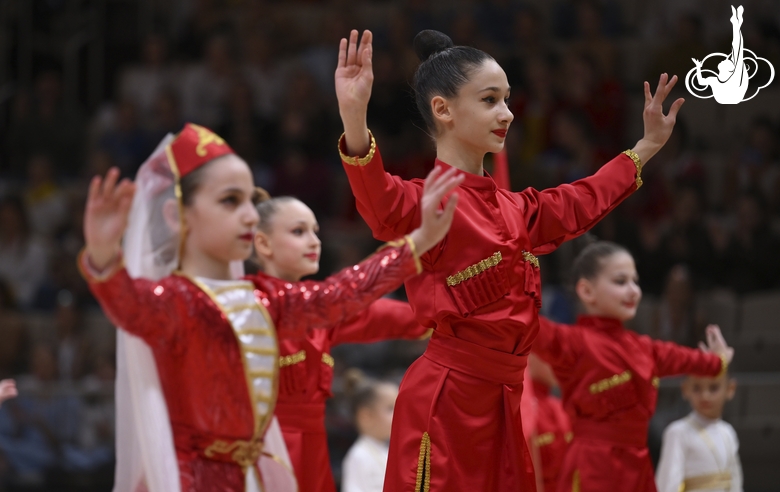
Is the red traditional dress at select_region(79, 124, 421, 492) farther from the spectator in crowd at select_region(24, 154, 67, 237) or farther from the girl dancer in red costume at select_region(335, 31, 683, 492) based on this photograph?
the spectator in crowd at select_region(24, 154, 67, 237)

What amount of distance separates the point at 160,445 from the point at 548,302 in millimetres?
4435

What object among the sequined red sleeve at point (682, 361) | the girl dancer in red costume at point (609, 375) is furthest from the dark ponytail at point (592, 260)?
the sequined red sleeve at point (682, 361)

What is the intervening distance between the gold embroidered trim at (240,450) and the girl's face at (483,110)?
3.31 feet

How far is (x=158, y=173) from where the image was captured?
103 inches

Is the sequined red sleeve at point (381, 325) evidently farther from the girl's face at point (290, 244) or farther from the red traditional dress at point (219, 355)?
the red traditional dress at point (219, 355)

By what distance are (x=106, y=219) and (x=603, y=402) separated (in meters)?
2.20

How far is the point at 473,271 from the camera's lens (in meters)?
2.84

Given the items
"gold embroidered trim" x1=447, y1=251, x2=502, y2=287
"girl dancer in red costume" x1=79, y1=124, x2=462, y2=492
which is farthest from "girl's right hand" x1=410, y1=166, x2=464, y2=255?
"gold embroidered trim" x1=447, y1=251, x2=502, y2=287

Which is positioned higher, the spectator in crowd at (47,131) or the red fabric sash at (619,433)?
the spectator in crowd at (47,131)

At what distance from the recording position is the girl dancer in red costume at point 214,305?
8.13ft

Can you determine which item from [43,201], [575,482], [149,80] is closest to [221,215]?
[575,482]

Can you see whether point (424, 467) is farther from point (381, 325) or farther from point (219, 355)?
point (381, 325)

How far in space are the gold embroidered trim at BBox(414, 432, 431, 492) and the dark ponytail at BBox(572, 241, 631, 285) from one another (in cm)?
149

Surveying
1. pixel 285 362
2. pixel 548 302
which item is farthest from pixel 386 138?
pixel 285 362
